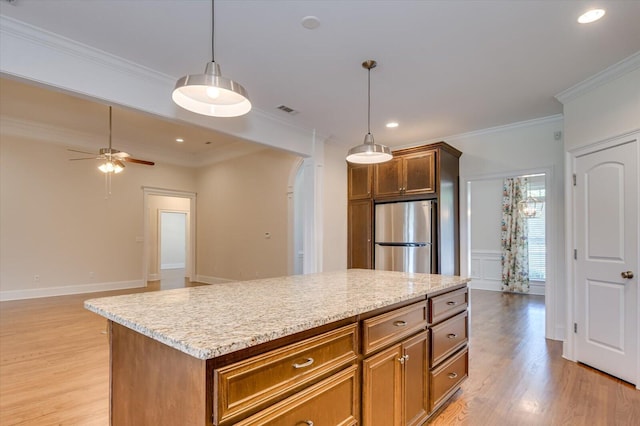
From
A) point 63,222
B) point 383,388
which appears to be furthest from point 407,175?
point 63,222

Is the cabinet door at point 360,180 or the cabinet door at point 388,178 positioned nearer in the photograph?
the cabinet door at point 388,178

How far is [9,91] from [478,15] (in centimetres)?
569

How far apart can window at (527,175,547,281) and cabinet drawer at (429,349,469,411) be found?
18.3ft

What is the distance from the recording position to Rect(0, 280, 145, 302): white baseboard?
5.56 metres

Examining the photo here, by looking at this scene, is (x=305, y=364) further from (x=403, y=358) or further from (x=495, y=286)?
(x=495, y=286)

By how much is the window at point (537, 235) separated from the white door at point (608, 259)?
4224 mm

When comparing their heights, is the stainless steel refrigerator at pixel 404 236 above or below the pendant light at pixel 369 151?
below

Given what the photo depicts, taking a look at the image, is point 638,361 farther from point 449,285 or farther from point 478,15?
point 478,15

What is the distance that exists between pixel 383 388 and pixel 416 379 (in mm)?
390

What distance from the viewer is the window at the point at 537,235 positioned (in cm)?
690

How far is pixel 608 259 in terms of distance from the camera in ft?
9.67

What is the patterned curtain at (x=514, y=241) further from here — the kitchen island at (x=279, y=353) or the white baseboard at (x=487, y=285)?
the kitchen island at (x=279, y=353)

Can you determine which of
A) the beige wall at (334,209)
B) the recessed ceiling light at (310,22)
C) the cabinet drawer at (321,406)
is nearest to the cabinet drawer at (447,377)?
the cabinet drawer at (321,406)

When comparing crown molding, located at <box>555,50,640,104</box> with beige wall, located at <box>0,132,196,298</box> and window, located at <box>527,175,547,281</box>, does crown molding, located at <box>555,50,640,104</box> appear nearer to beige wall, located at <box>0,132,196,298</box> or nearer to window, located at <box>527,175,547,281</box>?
window, located at <box>527,175,547,281</box>
